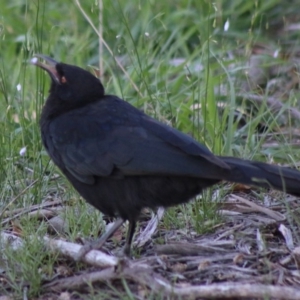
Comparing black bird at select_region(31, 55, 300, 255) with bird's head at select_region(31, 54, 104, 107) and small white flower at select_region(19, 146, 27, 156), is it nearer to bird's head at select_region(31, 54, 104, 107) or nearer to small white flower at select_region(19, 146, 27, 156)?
bird's head at select_region(31, 54, 104, 107)

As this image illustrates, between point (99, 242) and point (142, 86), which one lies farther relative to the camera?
point (142, 86)

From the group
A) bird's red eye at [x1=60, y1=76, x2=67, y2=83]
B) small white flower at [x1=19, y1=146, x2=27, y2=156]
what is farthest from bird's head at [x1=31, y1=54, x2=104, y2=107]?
small white flower at [x1=19, y1=146, x2=27, y2=156]

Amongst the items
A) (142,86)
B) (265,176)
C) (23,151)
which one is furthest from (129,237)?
(142,86)

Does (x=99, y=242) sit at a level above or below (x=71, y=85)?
below

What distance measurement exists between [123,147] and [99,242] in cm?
52

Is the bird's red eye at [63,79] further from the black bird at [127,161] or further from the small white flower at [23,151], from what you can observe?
the small white flower at [23,151]

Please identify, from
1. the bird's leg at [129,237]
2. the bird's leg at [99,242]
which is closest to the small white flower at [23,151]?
the bird's leg at [99,242]

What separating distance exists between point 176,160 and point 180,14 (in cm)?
402

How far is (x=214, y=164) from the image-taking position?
13.8 feet

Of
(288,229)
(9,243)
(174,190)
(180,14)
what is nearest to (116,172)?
(174,190)

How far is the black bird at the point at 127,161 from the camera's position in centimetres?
427

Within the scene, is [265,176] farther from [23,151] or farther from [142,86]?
[142,86]

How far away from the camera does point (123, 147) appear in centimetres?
448

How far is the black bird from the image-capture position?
4.27 meters
